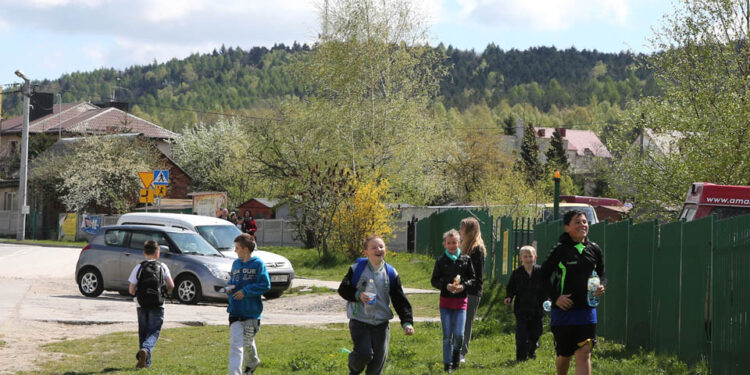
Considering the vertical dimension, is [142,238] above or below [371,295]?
below

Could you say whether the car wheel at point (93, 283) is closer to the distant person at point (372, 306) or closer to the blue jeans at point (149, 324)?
the blue jeans at point (149, 324)

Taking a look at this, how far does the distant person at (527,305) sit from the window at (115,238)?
11.4m

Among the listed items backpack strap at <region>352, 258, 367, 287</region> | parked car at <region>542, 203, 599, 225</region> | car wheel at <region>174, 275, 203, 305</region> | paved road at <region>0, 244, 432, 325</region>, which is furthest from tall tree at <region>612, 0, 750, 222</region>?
backpack strap at <region>352, 258, 367, 287</region>

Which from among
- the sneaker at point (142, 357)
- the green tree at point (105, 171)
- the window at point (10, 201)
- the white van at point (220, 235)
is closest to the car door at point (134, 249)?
the white van at point (220, 235)

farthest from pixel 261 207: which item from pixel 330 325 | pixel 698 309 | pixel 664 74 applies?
pixel 698 309

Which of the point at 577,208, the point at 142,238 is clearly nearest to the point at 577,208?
the point at 577,208

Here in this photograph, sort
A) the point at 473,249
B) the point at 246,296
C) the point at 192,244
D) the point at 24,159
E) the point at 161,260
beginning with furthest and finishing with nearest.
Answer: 1. the point at 24,159
2. the point at 192,244
3. the point at 161,260
4. the point at 473,249
5. the point at 246,296

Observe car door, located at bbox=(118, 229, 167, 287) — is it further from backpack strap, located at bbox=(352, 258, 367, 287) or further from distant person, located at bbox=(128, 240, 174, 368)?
backpack strap, located at bbox=(352, 258, 367, 287)

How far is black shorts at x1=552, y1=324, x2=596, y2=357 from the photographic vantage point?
7547mm

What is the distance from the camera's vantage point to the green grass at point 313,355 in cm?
1007

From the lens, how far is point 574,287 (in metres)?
7.48

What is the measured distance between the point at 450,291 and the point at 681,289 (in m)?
2.48

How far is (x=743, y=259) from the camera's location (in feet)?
26.8

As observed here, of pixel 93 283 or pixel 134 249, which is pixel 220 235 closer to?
pixel 134 249
